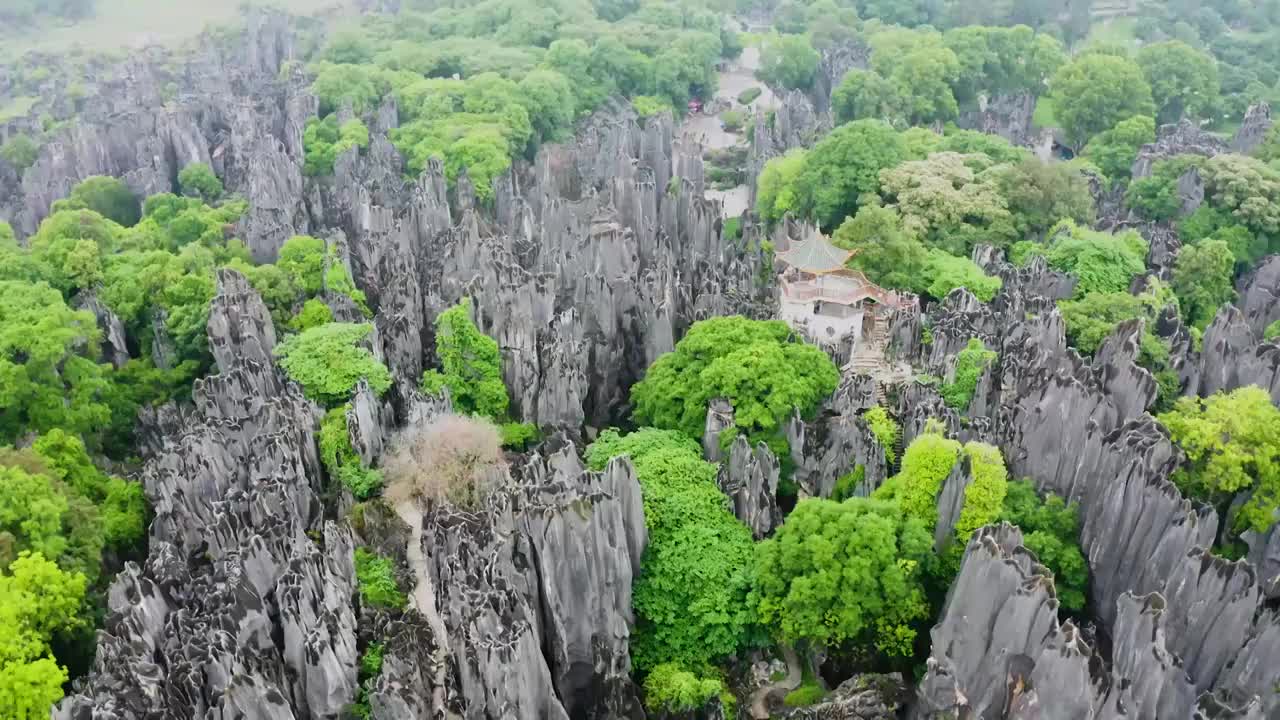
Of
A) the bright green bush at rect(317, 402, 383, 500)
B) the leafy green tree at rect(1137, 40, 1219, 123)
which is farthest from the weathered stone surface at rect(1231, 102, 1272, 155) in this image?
the bright green bush at rect(317, 402, 383, 500)

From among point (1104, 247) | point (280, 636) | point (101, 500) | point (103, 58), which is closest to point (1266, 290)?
point (1104, 247)

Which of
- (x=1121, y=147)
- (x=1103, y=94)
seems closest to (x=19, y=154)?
(x=1121, y=147)

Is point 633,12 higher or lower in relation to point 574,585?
higher

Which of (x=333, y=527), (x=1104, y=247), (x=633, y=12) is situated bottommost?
(x=333, y=527)

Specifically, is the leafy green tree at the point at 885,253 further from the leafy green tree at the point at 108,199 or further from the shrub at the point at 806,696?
the leafy green tree at the point at 108,199

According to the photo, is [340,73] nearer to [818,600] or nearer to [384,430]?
[384,430]

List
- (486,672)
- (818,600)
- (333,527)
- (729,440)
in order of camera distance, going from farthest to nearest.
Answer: (729,440), (333,527), (818,600), (486,672)

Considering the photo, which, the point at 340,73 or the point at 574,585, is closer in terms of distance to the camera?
the point at 574,585
